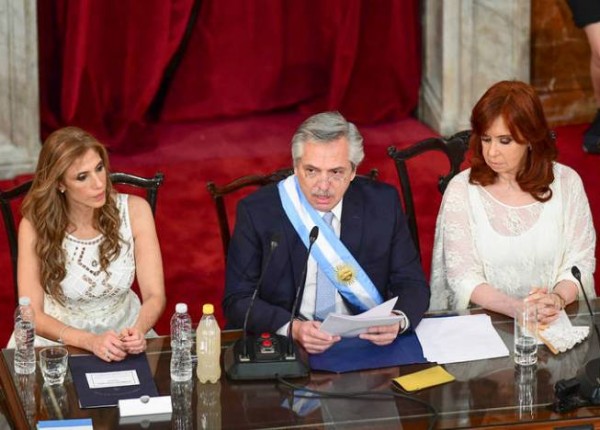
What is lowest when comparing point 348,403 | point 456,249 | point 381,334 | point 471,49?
point 348,403

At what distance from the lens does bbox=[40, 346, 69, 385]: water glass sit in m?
3.52

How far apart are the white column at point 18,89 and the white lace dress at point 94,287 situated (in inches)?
98.6

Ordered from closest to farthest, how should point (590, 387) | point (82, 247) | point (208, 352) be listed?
point (590, 387) < point (208, 352) < point (82, 247)

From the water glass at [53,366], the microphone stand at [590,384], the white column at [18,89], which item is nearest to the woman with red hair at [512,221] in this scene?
the microphone stand at [590,384]

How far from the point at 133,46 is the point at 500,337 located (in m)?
3.89

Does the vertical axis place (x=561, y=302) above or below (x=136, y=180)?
below

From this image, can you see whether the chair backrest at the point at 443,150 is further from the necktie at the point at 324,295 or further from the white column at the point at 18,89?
the white column at the point at 18,89

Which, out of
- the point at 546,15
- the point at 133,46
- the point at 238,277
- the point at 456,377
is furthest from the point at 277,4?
the point at 456,377

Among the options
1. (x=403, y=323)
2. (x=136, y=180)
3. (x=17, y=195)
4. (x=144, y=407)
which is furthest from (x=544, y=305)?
(x=17, y=195)

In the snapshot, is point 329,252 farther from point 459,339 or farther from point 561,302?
point 561,302

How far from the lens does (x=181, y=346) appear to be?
361 cm

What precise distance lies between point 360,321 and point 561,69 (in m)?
4.20

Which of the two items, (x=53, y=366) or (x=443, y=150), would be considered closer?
(x=53, y=366)

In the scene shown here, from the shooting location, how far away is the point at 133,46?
7.16 m
